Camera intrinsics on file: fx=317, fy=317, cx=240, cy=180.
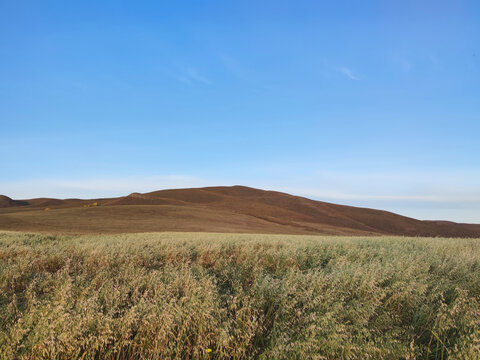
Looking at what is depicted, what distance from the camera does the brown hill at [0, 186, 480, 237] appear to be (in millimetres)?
31219

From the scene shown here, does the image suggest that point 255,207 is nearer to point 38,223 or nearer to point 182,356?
point 38,223

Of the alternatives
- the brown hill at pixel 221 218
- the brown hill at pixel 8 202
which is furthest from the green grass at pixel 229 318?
the brown hill at pixel 8 202

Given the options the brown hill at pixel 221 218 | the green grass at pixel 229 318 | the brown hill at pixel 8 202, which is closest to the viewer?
the green grass at pixel 229 318

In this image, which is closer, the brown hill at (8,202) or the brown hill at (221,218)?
the brown hill at (221,218)

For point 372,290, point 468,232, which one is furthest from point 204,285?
point 468,232

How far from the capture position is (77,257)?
8.12 meters

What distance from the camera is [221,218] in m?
40.3

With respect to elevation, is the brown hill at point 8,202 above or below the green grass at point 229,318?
above

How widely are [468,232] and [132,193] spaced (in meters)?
61.7

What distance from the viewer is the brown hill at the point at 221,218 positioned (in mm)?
31219

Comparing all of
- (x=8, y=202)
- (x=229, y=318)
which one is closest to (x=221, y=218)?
(x=229, y=318)

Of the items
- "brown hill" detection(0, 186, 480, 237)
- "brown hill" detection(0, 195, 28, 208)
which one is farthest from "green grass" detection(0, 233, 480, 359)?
"brown hill" detection(0, 195, 28, 208)

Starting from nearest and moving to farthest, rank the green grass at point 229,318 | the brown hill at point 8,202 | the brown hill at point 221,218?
the green grass at point 229,318
the brown hill at point 221,218
the brown hill at point 8,202

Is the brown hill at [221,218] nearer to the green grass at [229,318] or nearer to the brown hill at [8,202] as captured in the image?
the green grass at [229,318]
